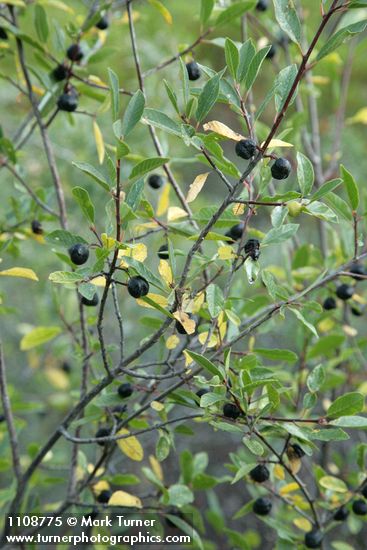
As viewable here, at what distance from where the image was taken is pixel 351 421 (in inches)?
45.1

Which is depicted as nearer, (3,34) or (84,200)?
(84,200)

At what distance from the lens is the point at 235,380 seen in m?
1.31

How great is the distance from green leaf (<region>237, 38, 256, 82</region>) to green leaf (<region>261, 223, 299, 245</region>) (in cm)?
27

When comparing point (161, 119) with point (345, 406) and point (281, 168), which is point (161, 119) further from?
point (345, 406)

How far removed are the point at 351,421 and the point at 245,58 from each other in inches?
24.6

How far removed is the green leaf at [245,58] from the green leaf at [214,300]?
348mm

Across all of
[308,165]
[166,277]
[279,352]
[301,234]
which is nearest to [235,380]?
[279,352]

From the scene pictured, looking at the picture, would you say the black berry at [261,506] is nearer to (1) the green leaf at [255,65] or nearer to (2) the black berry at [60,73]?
(1) the green leaf at [255,65]

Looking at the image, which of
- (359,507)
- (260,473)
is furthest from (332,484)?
(260,473)

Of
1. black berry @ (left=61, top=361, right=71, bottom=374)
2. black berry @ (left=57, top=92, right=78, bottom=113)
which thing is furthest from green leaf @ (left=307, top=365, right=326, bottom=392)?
black berry @ (left=61, top=361, right=71, bottom=374)

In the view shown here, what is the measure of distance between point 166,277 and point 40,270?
203cm

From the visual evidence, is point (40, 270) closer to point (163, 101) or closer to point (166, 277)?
point (163, 101)

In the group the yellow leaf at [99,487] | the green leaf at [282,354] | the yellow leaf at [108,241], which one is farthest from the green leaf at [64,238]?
the yellow leaf at [99,487]

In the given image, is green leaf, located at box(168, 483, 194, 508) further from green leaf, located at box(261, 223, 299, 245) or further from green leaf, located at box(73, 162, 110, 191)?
green leaf, located at box(73, 162, 110, 191)
